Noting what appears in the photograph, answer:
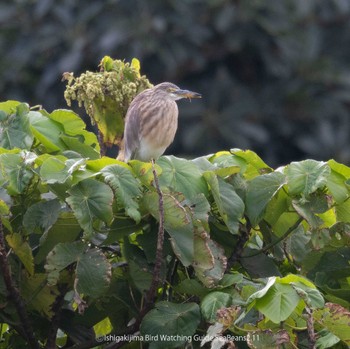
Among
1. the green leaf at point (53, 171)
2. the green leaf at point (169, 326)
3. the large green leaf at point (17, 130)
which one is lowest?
the green leaf at point (169, 326)

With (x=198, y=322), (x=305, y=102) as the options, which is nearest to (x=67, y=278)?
(x=198, y=322)

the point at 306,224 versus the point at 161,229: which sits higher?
the point at 161,229

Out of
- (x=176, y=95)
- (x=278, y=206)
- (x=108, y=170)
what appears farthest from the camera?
(x=176, y=95)

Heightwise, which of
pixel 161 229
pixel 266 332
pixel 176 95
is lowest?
pixel 176 95

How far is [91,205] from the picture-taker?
7.92ft

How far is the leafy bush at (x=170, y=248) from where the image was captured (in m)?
2.40

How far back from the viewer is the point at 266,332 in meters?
2.32

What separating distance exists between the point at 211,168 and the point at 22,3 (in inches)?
290

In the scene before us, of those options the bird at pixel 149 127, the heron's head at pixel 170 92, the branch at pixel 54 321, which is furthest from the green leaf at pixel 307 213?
the heron's head at pixel 170 92

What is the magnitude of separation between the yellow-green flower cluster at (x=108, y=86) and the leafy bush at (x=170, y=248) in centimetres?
30

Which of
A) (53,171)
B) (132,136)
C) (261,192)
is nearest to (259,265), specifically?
(261,192)

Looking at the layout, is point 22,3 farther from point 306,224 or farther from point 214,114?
point 306,224

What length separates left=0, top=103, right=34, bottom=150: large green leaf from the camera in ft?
8.92

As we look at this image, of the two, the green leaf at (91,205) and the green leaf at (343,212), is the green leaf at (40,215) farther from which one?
the green leaf at (343,212)
